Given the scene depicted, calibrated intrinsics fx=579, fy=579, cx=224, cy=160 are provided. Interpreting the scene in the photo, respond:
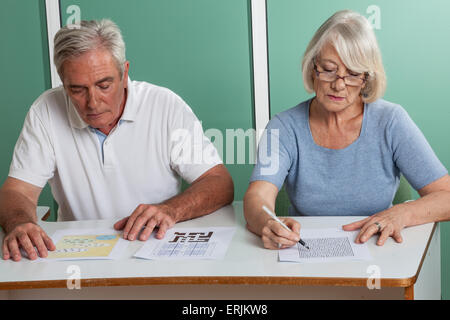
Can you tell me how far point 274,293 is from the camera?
1.59 metres

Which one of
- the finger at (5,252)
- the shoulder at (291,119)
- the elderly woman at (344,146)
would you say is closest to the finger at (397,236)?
the elderly woman at (344,146)

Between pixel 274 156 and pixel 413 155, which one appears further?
pixel 274 156

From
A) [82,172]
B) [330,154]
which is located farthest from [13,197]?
[330,154]

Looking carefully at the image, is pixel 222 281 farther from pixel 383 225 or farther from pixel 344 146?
pixel 344 146

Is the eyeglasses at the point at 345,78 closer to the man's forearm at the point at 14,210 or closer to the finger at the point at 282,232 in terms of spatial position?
the finger at the point at 282,232

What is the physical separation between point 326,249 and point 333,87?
0.55m

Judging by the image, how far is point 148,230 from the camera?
5.30 feet

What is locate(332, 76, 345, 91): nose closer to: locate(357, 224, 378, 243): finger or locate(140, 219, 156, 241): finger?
locate(357, 224, 378, 243): finger

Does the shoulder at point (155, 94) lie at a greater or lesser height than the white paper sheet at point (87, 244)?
greater

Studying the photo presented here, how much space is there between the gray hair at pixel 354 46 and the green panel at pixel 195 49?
114cm

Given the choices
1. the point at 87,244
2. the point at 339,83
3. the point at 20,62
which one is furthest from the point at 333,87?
the point at 20,62

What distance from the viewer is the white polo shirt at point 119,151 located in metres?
1.99

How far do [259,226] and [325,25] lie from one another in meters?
0.66

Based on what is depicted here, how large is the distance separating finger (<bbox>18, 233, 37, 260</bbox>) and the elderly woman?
1.94 ft
